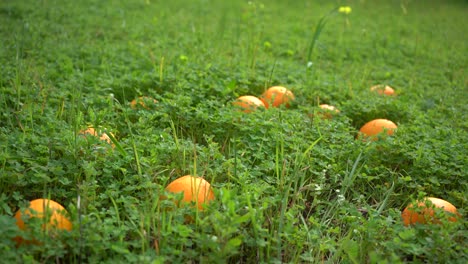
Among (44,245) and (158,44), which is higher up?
(158,44)

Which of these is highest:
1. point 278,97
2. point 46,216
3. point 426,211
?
point 278,97

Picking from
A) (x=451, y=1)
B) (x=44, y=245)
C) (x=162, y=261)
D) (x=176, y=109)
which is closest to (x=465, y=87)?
(x=176, y=109)

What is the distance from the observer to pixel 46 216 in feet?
6.82

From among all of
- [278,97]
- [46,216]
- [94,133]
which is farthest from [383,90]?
[46,216]

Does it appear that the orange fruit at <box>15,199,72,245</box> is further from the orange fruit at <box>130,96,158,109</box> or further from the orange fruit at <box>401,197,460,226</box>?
the orange fruit at <box>401,197,460,226</box>

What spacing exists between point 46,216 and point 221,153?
1396 millimetres

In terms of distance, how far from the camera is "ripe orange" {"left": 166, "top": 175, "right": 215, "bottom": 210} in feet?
7.88

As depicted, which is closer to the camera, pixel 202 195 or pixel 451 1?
pixel 202 195

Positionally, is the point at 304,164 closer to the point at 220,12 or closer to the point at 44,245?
the point at 44,245

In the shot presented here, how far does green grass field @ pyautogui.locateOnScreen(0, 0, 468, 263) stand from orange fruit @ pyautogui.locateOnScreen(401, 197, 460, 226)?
0.21 feet

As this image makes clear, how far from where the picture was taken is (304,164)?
2.91 m

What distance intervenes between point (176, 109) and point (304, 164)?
112 cm

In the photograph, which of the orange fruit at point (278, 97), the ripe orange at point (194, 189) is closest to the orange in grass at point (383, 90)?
the orange fruit at point (278, 97)

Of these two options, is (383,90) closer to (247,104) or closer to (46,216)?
(247,104)
